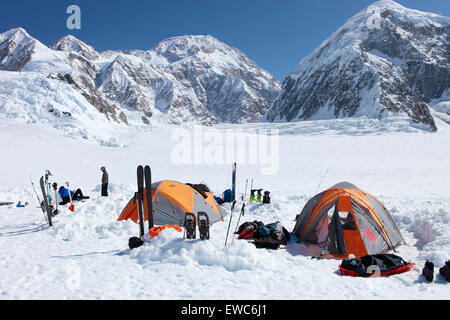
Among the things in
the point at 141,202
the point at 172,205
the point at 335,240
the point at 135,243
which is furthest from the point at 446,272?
the point at 172,205

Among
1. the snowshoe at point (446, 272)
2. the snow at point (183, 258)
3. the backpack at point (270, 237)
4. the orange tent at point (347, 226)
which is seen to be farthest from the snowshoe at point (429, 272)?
the backpack at point (270, 237)

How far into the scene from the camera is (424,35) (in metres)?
168

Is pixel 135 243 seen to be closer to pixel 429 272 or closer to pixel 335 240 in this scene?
pixel 335 240

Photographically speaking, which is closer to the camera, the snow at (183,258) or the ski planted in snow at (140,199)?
the snow at (183,258)

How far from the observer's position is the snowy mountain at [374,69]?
12006 cm

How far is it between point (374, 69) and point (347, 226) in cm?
13888

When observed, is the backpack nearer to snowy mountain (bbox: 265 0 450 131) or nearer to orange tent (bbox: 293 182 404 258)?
orange tent (bbox: 293 182 404 258)

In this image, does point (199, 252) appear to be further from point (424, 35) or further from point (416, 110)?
point (424, 35)

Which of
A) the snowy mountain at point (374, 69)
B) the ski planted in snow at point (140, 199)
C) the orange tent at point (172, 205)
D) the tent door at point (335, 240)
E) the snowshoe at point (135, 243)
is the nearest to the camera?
the snowshoe at point (135, 243)

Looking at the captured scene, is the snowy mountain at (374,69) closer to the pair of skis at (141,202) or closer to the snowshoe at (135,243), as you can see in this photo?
the pair of skis at (141,202)

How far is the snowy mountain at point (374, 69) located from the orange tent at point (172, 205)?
371 feet

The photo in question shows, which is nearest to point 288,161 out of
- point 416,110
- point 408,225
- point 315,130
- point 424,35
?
point 408,225

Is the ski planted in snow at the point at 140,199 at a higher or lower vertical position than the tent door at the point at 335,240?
higher

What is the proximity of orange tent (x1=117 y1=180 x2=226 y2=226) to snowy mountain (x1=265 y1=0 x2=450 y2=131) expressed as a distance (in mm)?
113131
